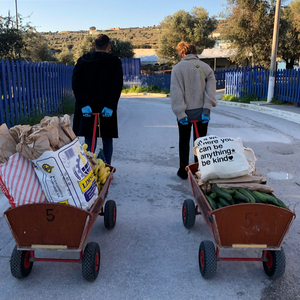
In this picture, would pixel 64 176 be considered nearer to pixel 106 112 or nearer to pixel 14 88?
pixel 106 112

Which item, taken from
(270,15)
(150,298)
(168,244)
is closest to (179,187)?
(168,244)

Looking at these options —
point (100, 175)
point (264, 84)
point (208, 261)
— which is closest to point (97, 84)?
point (100, 175)

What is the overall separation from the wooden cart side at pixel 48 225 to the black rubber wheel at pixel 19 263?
131mm

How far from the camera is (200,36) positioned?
34625 mm

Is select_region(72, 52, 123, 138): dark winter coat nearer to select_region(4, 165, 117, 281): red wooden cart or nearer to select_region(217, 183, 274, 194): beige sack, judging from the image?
select_region(217, 183, 274, 194): beige sack

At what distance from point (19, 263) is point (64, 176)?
2.63 feet

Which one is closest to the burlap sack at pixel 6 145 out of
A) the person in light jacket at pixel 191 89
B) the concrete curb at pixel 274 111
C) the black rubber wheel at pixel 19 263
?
the black rubber wheel at pixel 19 263

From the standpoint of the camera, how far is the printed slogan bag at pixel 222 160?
297 centimetres

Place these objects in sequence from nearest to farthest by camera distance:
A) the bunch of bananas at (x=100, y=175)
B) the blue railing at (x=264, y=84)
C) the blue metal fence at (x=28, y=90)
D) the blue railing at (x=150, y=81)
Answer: the bunch of bananas at (x=100, y=175) → the blue metal fence at (x=28, y=90) → the blue railing at (x=264, y=84) → the blue railing at (x=150, y=81)

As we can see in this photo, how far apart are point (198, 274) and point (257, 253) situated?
2.36 feet

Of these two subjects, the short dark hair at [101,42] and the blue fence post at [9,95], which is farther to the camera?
the blue fence post at [9,95]

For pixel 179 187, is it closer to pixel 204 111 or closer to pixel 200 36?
pixel 204 111

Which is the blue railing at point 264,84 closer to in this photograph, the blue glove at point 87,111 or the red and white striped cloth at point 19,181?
the blue glove at point 87,111

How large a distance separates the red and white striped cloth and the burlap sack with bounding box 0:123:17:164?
7cm
